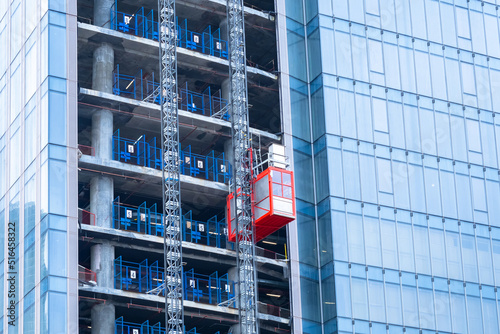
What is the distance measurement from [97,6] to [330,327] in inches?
1156

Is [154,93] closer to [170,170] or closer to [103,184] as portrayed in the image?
[170,170]

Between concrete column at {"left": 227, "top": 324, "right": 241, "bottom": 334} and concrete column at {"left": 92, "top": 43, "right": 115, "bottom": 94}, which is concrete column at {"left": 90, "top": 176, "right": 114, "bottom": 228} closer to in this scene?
concrete column at {"left": 92, "top": 43, "right": 115, "bottom": 94}

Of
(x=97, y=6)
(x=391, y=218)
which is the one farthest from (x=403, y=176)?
(x=97, y=6)

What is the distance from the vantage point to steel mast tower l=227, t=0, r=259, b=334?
8062 centimetres

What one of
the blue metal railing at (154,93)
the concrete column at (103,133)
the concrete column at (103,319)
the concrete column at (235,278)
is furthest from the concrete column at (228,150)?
the concrete column at (103,319)

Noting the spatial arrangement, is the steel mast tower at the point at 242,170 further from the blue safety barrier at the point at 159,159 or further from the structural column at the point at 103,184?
the structural column at the point at 103,184

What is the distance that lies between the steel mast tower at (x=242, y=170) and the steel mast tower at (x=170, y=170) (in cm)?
450

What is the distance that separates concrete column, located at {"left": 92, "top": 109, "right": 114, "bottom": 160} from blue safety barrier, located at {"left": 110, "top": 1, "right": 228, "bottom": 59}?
24.1ft

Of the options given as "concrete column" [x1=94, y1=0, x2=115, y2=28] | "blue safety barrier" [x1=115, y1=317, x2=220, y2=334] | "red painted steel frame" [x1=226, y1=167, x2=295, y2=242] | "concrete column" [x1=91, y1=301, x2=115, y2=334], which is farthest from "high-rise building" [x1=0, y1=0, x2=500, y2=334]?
"red painted steel frame" [x1=226, y1=167, x2=295, y2=242]

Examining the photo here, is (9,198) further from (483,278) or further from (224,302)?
(483,278)

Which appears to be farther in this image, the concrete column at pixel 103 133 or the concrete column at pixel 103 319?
the concrete column at pixel 103 133

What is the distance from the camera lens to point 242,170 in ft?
276

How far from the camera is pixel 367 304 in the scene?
81.5 m

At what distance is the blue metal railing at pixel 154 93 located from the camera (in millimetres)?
85625
